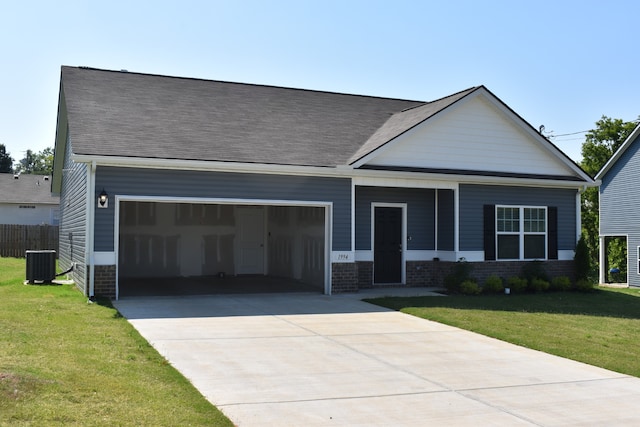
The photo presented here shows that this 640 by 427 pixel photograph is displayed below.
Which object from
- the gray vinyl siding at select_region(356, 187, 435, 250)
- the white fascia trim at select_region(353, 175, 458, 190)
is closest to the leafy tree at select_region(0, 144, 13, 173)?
the gray vinyl siding at select_region(356, 187, 435, 250)

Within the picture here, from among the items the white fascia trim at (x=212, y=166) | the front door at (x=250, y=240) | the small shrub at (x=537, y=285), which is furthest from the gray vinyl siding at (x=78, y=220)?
the small shrub at (x=537, y=285)

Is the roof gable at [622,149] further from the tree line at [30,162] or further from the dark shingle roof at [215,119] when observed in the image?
the tree line at [30,162]

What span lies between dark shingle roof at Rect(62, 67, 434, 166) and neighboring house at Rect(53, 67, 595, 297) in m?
0.07

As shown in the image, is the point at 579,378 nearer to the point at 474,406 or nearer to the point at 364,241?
the point at 474,406

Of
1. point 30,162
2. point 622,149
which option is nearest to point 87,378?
point 622,149

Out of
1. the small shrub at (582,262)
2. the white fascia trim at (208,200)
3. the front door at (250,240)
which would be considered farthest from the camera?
the front door at (250,240)

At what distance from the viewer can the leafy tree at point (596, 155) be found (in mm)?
34406

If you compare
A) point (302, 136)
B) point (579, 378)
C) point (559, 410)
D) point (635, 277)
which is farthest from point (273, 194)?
point (635, 277)

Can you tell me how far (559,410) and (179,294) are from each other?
35.3 ft

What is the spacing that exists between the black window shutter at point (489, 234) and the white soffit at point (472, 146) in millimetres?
1134

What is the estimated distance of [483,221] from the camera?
689 inches

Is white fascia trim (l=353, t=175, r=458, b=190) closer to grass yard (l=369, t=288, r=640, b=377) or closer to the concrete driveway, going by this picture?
grass yard (l=369, t=288, r=640, b=377)

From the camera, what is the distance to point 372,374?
25.6ft

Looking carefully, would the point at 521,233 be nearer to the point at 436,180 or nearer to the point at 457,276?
the point at 457,276
